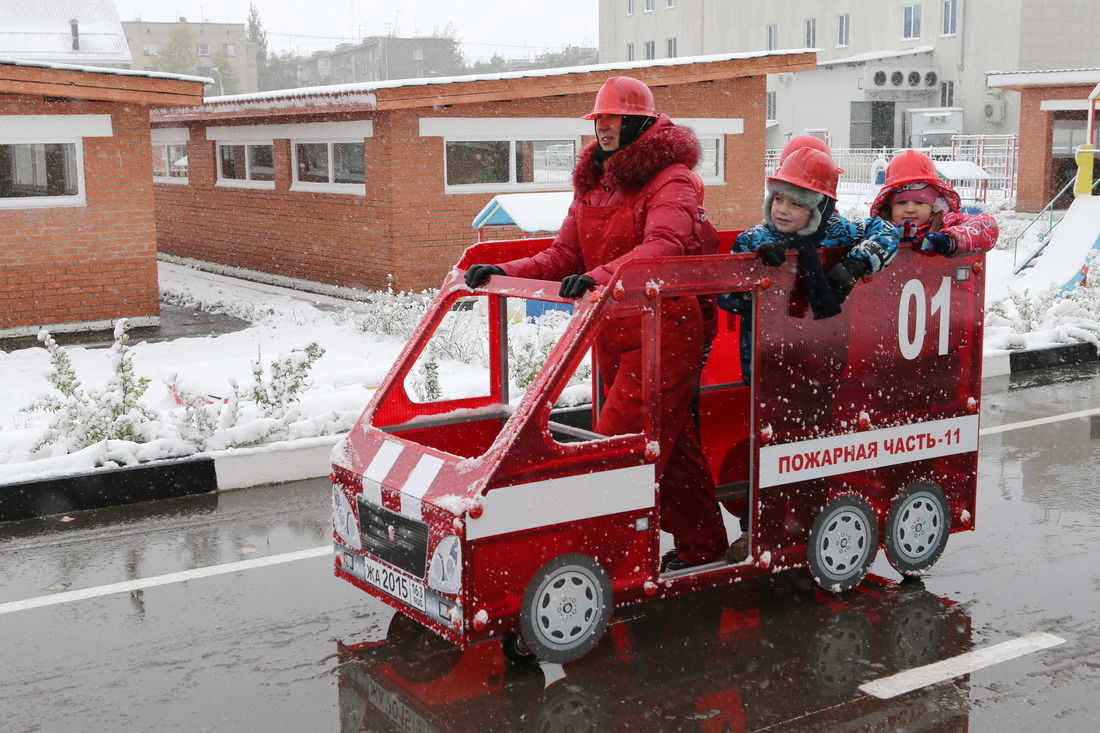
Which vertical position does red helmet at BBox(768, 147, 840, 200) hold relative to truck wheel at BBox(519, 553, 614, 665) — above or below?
above

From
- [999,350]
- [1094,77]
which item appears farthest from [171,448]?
[1094,77]

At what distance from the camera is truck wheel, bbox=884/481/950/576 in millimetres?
5273

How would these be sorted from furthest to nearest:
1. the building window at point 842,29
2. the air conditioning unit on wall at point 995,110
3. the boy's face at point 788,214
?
the building window at point 842,29
the air conditioning unit on wall at point 995,110
the boy's face at point 788,214

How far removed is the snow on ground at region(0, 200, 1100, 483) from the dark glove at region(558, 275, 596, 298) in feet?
12.0

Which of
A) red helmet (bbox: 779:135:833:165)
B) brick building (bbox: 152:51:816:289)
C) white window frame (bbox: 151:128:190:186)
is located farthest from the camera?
white window frame (bbox: 151:128:190:186)

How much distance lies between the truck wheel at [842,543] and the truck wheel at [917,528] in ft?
0.37

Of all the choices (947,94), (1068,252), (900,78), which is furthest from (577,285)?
(947,94)

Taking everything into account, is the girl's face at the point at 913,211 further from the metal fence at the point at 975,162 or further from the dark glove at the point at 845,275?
the metal fence at the point at 975,162

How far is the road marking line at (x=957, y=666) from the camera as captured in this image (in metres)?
4.32

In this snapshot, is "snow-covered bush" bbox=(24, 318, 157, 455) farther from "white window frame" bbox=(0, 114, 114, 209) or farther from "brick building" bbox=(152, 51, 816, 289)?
"brick building" bbox=(152, 51, 816, 289)

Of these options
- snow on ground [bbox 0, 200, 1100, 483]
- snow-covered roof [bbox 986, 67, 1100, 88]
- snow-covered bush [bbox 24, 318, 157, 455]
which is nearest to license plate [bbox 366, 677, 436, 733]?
snow on ground [bbox 0, 200, 1100, 483]

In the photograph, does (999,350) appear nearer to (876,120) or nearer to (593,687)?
(593,687)

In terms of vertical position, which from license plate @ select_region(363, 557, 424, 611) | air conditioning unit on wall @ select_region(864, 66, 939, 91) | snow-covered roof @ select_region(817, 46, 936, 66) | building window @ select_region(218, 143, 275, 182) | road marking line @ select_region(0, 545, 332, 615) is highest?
snow-covered roof @ select_region(817, 46, 936, 66)

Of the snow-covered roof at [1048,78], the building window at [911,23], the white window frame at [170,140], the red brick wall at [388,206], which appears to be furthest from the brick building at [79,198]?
the building window at [911,23]
